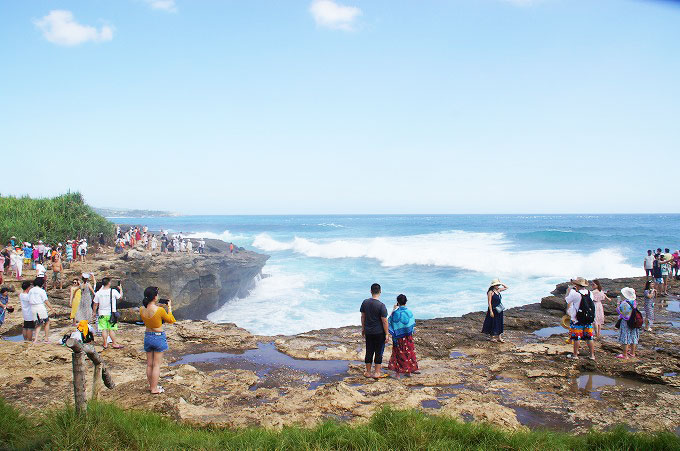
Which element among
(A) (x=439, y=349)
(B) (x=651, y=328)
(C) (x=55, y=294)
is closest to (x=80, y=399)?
(A) (x=439, y=349)

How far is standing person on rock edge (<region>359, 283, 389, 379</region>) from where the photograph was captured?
23.3 ft

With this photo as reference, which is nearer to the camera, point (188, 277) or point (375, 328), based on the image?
point (375, 328)

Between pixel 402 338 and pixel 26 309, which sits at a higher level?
pixel 26 309

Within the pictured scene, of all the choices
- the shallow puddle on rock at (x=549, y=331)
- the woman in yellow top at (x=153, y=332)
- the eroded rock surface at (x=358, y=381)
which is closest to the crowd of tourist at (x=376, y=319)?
the woman in yellow top at (x=153, y=332)

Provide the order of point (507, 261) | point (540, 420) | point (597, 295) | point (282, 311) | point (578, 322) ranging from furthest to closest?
point (507, 261) → point (282, 311) → point (597, 295) → point (578, 322) → point (540, 420)

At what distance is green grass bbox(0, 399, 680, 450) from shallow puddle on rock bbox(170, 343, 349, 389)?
95.0 inches

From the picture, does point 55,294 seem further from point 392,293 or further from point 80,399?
point 392,293

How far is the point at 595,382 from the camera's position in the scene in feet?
23.3

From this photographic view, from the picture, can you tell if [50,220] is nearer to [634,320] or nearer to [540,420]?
[540,420]

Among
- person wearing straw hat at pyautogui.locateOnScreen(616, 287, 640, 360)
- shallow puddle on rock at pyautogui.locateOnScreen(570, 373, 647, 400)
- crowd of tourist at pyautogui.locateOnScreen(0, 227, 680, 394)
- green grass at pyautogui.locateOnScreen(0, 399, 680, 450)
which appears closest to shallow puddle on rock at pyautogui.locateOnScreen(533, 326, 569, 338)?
crowd of tourist at pyautogui.locateOnScreen(0, 227, 680, 394)

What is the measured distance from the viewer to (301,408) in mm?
5938

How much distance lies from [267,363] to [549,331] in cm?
762

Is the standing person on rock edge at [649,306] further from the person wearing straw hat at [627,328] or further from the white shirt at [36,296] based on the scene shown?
the white shirt at [36,296]

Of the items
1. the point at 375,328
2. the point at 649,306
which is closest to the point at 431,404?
the point at 375,328
